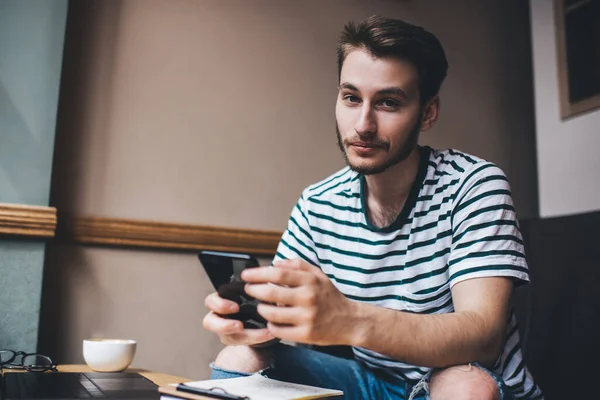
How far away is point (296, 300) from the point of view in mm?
845

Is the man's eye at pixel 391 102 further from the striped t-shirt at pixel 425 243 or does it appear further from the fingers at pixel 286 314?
the fingers at pixel 286 314

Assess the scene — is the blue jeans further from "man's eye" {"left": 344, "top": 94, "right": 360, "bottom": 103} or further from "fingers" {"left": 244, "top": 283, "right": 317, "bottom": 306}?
"man's eye" {"left": 344, "top": 94, "right": 360, "bottom": 103}

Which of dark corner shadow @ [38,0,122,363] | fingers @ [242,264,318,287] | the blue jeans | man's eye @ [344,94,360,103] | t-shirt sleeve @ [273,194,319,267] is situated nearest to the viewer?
fingers @ [242,264,318,287]

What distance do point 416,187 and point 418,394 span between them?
0.47 metres

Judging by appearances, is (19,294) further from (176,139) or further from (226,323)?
(226,323)

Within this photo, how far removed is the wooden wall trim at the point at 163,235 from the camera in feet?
5.39

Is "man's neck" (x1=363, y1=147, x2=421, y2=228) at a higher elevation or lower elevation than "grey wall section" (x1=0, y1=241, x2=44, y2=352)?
higher

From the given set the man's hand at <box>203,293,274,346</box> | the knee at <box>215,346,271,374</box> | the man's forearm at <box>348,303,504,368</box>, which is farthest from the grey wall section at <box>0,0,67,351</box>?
the man's forearm at <box>348,303,504,368</box>

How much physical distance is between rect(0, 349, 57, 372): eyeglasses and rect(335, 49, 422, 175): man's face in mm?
837

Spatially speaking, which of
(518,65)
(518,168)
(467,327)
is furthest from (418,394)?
(518,65)

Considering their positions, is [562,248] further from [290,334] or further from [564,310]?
[290,334]

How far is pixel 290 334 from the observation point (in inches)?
33.8

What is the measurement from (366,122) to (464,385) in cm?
59

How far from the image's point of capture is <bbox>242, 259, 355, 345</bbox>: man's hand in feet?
2.76
